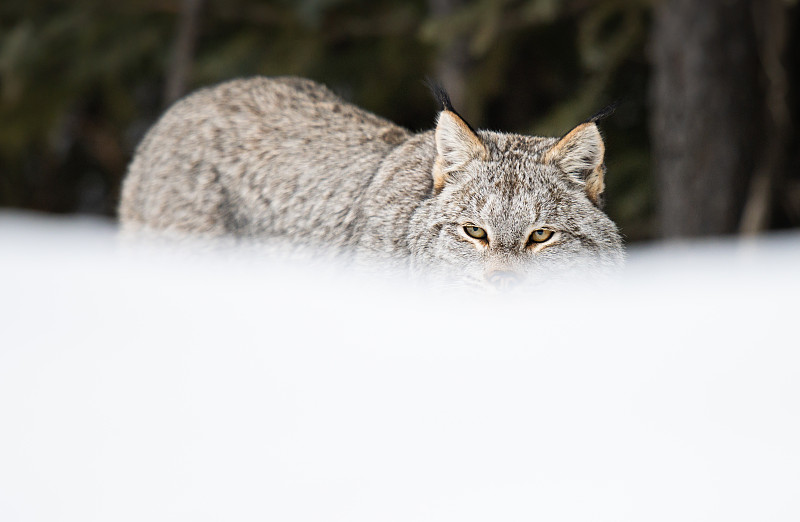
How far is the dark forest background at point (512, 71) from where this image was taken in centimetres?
665

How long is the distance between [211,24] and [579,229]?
7.44 metres

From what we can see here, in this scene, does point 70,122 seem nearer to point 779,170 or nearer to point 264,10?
point 264,10

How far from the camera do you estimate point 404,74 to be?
9.83m

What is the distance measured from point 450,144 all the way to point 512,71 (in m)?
6.26

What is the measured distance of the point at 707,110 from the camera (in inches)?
261

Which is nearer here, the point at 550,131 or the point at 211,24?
the point at 550,131

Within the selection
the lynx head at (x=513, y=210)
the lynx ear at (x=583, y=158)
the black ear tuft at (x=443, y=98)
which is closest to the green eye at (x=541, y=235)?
the lynx head at (x=513, y=210)

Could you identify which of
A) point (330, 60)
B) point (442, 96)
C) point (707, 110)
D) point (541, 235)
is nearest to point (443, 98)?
point (442, 96)

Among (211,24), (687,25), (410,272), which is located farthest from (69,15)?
(410,272)

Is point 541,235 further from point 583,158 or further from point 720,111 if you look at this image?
point 720,111

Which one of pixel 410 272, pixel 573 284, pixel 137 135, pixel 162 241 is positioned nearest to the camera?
pixel 573 284

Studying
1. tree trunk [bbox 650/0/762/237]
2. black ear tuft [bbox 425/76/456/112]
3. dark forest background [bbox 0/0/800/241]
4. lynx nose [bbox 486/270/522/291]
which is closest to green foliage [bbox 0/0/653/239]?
dark forest background [bbox 0/0/800/241]

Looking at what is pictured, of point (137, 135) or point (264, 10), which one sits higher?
point (264, 10)

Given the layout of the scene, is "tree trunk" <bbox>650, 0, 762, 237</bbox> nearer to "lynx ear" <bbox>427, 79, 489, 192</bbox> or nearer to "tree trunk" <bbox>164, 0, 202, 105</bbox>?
"lynx ear" <bbox>427, 79, 489, 192</bbox>
